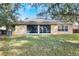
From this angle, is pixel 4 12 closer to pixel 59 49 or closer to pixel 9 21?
pixel 9 21

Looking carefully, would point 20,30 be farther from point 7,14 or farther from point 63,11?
point 63,11

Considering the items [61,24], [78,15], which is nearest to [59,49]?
[61,24]

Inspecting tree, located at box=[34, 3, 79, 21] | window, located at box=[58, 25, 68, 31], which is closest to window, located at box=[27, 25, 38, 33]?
tree, located at box=[34, 3, 79, 21]

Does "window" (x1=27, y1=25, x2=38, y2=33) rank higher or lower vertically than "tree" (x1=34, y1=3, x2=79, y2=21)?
lower

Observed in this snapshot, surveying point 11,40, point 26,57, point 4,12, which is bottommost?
point 26,57

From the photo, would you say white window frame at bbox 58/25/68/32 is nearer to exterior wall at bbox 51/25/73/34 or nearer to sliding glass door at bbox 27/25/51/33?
exterior wall at bbox 51/25/73/34

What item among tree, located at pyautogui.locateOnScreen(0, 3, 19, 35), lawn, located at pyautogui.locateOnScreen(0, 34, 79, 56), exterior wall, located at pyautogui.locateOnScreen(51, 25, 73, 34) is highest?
tree, located at pyautogui.locateOnScreen(0, 3, 19, 35)

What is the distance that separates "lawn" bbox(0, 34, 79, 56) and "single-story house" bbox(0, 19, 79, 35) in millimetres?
66

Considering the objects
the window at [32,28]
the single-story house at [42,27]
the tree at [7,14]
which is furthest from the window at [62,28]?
the tree at [7,14]

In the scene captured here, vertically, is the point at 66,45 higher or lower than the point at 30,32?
lower

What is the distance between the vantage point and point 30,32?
2871mm

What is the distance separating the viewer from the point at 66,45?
2.86m

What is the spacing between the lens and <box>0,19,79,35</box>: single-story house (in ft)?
9.30

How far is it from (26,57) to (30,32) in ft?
1.09
